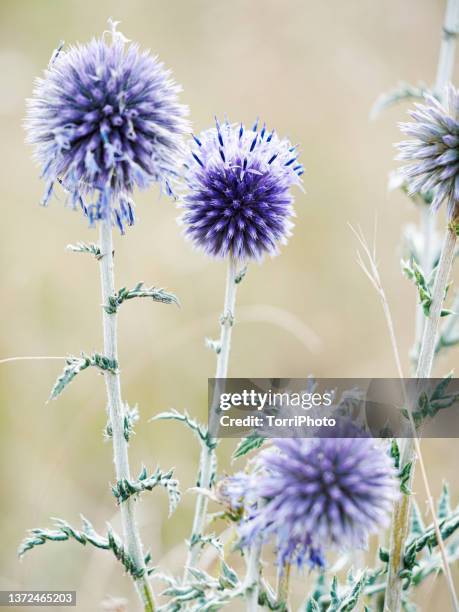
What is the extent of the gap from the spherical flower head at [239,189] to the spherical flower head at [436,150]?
0.34 meters

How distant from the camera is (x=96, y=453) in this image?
3695mm

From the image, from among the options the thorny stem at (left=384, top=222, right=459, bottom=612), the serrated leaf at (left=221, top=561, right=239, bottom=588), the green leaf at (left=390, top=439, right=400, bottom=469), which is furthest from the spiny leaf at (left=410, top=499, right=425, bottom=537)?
the serrated leaf at (left=221, top=561, right=239, bottom=588)

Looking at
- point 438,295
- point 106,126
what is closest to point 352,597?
point 438,295

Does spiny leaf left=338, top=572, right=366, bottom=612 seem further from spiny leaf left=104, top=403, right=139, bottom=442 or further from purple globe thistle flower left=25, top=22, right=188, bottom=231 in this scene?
purple globe thistle flower left=25, top=22, right=188, bottom=231

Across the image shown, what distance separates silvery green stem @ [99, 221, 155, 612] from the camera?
1.69m

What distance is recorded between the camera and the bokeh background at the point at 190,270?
3.46 m

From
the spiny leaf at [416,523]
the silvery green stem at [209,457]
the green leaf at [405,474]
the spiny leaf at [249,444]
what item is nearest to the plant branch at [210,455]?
the silvery green stem at [209,457]

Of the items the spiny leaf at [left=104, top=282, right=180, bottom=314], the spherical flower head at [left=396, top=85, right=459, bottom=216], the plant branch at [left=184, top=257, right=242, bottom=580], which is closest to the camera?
the spiny leaf at [left=104, top=282, right=180, bottom=314]

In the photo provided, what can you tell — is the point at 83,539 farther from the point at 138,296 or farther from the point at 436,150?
the point at 436,150

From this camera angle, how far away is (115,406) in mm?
1709

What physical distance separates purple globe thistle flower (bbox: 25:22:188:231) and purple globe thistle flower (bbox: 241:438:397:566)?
0.74 meters

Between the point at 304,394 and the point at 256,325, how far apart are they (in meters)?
3.03

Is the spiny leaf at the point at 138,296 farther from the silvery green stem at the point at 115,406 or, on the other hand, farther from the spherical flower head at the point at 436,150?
Answer: the spherical flower head at the point at 436,150

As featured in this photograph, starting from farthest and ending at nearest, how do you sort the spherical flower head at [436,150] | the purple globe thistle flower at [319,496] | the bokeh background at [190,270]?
the bokeh background at [190,270]
the spherical flower head at [436,150]
the purple globe thistle flower at [319,496]
